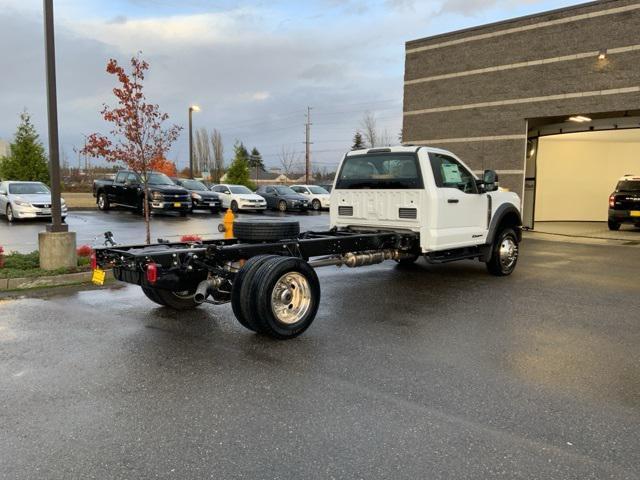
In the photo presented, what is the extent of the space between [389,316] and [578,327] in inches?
87.2

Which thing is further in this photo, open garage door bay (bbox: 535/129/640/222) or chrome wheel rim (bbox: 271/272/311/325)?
open garage door bay (bbox: 535/129/640/222)

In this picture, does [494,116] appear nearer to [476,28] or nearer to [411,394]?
[476,28]

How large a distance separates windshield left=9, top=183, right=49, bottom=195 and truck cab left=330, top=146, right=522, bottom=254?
14.5 meters

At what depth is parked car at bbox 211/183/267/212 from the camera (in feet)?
89.0

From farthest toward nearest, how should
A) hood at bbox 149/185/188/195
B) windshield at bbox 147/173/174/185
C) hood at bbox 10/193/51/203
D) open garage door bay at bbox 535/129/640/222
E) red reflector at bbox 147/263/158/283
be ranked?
windshield at bbox 147/173/174/185 < open garage door bay at bbox 535/129/640/222 < hood at bbox 149/185/188/195 < hood at bbox 10/193/51/203 < red reflector at bbox 147/263/158/283

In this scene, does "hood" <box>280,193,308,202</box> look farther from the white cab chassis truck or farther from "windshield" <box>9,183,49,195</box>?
the white cab chassis truck

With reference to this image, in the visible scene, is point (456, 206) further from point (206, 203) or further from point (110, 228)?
point (206, 203)

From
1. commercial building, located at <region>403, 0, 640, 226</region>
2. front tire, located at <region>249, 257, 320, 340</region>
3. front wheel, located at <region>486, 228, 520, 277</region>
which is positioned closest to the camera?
front tire, located at <region>249, 257, 320, 340</region>

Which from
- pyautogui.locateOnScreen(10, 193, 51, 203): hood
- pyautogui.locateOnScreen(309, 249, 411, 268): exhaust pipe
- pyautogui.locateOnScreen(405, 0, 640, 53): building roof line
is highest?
pyautogui.locateOnScreen(405, 0, 640, 53): building roof line

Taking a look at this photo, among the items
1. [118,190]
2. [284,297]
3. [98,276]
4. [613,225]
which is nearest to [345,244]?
[284,297]

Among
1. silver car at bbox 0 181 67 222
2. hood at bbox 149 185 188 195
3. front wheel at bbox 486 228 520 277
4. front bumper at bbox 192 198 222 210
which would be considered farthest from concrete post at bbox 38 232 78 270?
front bumper at bbox 192 198 222 210

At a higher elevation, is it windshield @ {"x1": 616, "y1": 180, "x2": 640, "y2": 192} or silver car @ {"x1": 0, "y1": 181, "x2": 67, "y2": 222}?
windshield @ {"x1": 616, "y1": 180, "x2": 640, "y2": 192}

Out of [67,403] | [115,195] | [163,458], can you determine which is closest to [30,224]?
[115,195]

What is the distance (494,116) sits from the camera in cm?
1972
